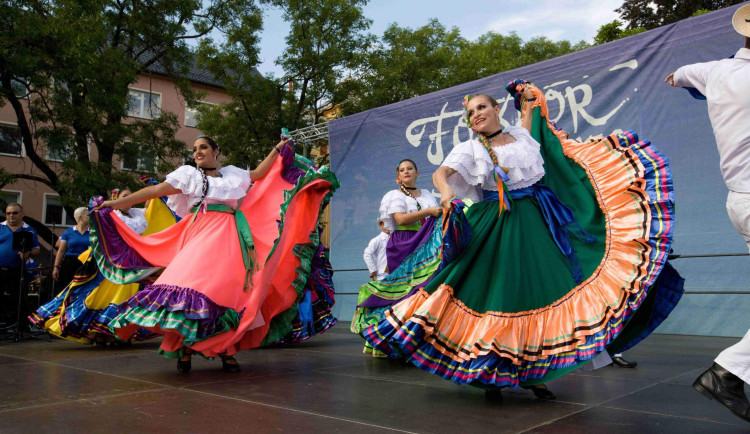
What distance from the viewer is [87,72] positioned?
11.0 meters

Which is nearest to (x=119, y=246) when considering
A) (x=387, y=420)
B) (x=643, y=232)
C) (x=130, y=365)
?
(x=130, y=365)

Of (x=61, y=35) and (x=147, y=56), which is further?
(x=147, y=56)

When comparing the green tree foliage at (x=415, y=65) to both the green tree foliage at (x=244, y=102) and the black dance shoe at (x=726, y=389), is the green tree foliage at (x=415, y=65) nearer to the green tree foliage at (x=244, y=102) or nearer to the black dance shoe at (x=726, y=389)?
the green tree foliage at (x=244, y=102)

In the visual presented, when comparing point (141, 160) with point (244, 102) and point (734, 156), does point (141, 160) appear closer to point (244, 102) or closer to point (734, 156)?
point (244, 102)

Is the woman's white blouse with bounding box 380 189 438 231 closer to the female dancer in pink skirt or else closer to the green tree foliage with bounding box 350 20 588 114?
the female dancer in pink skirt

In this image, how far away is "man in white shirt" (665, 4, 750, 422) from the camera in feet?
7.06

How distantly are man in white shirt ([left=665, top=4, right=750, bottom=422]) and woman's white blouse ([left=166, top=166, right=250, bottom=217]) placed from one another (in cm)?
296

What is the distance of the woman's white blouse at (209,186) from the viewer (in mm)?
4051

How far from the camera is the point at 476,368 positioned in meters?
2.63

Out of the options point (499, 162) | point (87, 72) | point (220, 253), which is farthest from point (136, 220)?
point (87, 72)

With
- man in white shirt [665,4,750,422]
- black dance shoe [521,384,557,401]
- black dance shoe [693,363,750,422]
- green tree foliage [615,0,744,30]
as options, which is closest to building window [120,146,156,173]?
black dance shoe [521,384,557,401]

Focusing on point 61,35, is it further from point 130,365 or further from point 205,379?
point 205,379

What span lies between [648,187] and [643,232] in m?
0.24

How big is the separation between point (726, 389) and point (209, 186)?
3.26 metres
